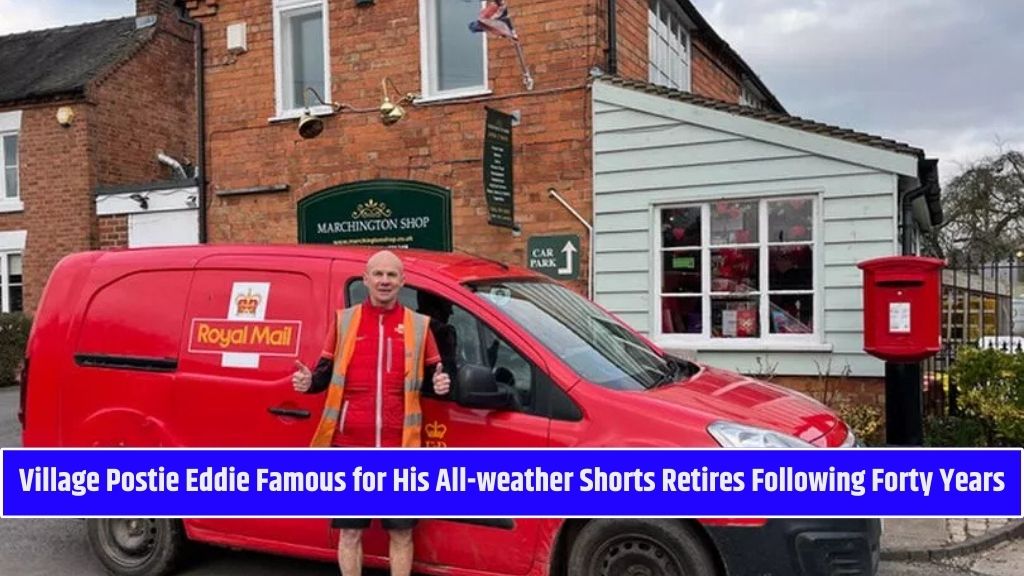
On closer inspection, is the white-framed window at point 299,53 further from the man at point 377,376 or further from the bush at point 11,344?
the man at point 377,376

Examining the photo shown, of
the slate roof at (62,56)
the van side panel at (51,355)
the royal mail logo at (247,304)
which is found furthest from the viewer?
the slate roof at (62,56)

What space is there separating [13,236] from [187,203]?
657 cm

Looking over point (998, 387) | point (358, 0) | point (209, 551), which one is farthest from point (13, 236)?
point (998, 387)

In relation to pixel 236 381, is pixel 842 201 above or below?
above

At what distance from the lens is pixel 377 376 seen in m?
3.97

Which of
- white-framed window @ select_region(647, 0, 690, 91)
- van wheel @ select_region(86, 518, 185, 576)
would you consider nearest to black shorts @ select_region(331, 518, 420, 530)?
van wheel @ select_region(86, 518, 185, 576)

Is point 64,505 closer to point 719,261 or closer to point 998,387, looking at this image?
point 719,261

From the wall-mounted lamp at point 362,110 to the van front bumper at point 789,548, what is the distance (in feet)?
23.9

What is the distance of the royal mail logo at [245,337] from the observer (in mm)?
4512

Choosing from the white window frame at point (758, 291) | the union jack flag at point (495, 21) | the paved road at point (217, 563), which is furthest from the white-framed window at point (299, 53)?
the paved road at point (217, 563)

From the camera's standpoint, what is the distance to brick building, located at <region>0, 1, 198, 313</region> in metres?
15.2

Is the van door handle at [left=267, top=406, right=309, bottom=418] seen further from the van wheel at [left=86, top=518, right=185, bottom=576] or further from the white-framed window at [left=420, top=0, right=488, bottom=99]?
the white-framed window at [left=420, top=0, right=488, bottom=99]

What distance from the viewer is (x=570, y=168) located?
30.3 feet

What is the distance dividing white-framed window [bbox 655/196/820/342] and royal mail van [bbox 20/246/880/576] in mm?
3758
